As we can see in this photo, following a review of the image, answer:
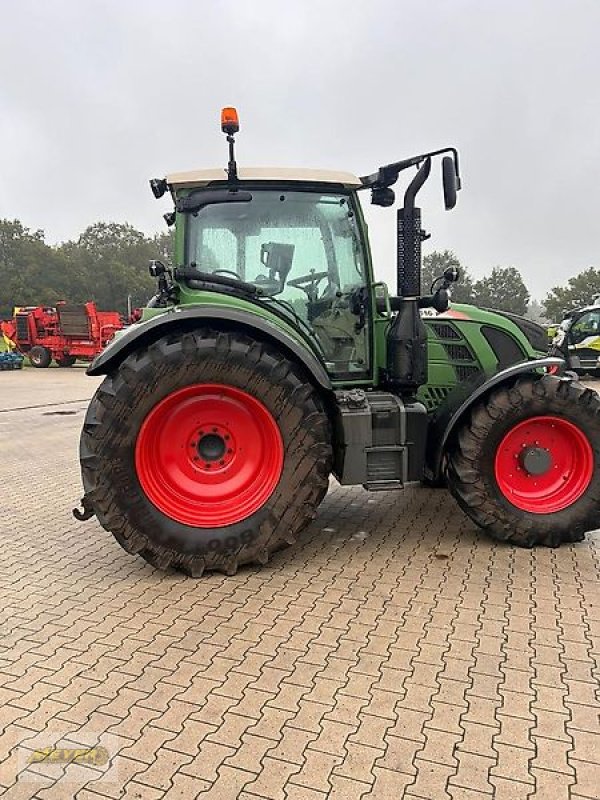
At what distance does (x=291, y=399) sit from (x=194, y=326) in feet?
2.48

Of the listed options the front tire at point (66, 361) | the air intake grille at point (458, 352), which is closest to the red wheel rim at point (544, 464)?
the air intake grille at point (458, 352)

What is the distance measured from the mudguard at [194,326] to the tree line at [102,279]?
41.3 meters

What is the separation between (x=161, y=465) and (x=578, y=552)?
283cm

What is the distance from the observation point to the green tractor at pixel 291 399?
385cm

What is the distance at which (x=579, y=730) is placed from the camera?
244cm

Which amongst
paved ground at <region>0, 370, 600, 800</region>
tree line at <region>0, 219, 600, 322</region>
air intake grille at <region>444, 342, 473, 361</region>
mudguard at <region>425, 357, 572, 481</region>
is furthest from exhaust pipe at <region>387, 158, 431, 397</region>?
tree line at <region>0, 219, 600, 322</region>

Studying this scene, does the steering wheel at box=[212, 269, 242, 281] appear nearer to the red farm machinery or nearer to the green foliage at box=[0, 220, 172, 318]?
the red farm machinery

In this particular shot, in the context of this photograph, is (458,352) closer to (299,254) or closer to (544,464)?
(544,464)

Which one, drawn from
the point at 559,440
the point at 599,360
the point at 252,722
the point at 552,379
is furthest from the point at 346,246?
the point at 599,360

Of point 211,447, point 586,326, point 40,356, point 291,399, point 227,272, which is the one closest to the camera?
point 291,399

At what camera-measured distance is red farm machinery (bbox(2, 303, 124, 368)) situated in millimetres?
24094

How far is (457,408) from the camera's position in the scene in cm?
440

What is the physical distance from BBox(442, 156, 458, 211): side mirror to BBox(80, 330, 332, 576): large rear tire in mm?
1471

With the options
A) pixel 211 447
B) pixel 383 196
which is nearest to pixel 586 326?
pixel 383 196
